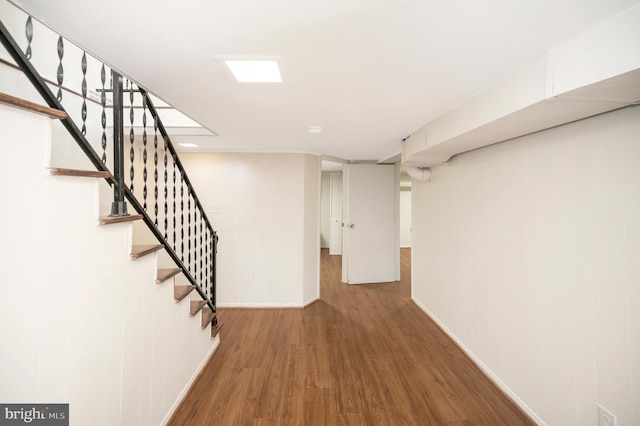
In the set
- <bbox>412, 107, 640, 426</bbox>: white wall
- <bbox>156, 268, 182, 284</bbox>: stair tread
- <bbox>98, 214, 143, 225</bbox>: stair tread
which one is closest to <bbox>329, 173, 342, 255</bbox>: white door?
<bbox>412, 107, 640, 426</bbox>: white wall

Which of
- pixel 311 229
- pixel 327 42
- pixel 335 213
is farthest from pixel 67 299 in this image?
pixel 335 213

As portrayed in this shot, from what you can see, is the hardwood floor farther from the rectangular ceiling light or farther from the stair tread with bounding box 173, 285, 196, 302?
the rectangular ceiling light

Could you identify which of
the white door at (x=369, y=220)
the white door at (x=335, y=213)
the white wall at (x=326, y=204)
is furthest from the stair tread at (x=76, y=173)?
the white wall at (x=326, y=204)

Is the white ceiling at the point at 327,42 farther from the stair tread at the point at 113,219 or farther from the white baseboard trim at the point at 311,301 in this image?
the white baseboard trim at the point at 311,301

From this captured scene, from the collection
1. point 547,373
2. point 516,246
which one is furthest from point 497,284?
point 547,373

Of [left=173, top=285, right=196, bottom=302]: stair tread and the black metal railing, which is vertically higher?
the black metal railing

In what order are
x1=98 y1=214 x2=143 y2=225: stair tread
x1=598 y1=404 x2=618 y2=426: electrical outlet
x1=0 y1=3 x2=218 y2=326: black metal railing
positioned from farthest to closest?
1. x1=598 y1=404 x2=618 y2=426: electrical outlet
2. x1=98 y1=214 x2=143 y2=225: stair tread
3. x1=0 y1=3 x2=218 y2=326: black metal railing

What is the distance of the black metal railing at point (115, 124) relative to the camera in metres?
1.29

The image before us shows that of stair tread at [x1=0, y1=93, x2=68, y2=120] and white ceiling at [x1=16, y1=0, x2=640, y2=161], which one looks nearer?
stair tread at [x1=0, y1=93, x2=68, y2=120]

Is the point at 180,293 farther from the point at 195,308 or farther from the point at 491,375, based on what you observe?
the point at 491,375

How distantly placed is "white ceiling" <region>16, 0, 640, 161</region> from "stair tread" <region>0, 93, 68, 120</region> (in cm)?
37

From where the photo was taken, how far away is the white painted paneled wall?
1007mm

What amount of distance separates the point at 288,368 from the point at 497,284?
193 cm

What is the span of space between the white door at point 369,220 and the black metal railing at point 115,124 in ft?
8.62
